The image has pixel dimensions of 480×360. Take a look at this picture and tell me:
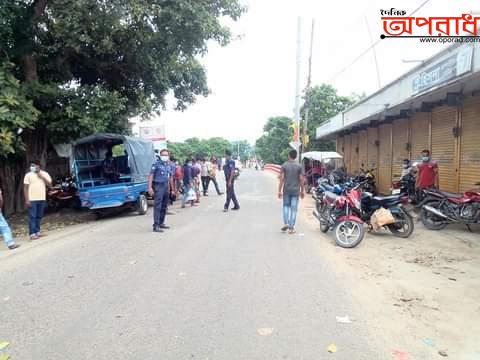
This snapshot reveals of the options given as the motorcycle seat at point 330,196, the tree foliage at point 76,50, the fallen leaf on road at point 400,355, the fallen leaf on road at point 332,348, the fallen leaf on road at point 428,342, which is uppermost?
the tree foliage at point 76,50

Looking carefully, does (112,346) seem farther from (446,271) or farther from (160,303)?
(446,271)

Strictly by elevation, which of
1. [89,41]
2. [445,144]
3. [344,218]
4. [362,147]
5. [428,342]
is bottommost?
[428,342]

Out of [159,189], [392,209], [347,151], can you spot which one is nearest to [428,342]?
[392,209]

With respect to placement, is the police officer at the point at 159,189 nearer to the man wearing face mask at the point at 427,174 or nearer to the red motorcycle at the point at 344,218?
the red motorcycle at the point at 344,218

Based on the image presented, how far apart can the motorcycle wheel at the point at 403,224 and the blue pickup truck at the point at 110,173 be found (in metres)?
7.33

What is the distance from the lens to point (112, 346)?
341 centimetres

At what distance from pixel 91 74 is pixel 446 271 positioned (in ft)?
45.5

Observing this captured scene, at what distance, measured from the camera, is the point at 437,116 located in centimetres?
1190

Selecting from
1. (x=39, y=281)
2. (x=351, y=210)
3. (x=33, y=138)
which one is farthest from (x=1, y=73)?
(x=351, y=210)

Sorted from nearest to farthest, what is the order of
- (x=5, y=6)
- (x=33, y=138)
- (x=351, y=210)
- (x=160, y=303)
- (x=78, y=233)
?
(x=160, y=303) < (x=351, y=210) < (x=78, y=233) < (x=5, y=6) < (x=33, y=138)

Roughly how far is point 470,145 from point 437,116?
6.71 ft

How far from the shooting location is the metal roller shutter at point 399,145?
14.5 metres

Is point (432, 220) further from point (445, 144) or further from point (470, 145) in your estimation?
point (445, 144)

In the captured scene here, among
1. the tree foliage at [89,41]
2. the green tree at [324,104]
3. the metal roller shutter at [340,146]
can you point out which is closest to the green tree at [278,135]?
the green tree at [324,104]
